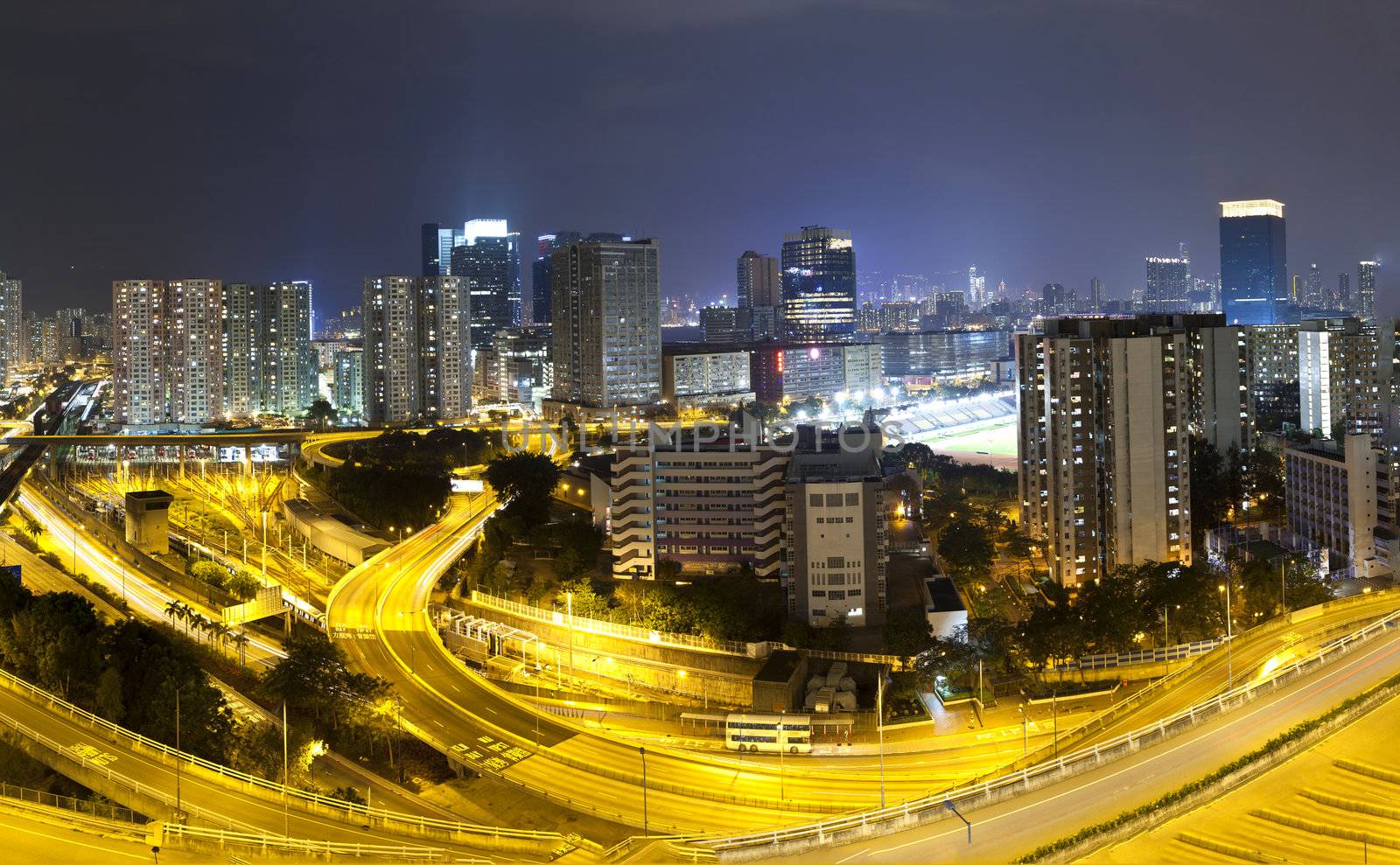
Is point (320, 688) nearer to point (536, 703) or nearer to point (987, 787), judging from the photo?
point (536, 703)

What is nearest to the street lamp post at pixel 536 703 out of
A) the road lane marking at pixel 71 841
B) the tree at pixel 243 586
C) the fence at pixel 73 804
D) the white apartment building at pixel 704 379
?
the fence at pixel 73 804

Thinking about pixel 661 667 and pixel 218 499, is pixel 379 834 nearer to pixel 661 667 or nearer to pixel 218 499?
pixel 661 667

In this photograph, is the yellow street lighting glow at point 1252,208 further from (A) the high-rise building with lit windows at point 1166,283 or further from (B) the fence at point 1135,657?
(B) the fence at point 1135,657

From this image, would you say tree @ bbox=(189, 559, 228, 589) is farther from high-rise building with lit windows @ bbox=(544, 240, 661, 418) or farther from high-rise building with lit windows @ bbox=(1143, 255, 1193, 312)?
high-rise building with lit windows @ bbox=(1143, 255, 1193, 312)

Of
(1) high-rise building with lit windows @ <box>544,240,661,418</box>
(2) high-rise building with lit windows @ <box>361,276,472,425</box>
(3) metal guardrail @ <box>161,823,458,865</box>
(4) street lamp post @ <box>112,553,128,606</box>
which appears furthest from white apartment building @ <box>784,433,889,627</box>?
→ (2) high-rise building with lit windows @ <box>361,276,472,425</box>

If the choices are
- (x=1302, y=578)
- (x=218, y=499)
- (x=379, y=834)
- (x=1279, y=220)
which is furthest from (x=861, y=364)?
(x=379, y=834)

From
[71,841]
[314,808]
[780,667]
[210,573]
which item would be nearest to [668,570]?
[780,667]

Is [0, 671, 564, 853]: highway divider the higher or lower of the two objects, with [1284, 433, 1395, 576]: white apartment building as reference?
lower
